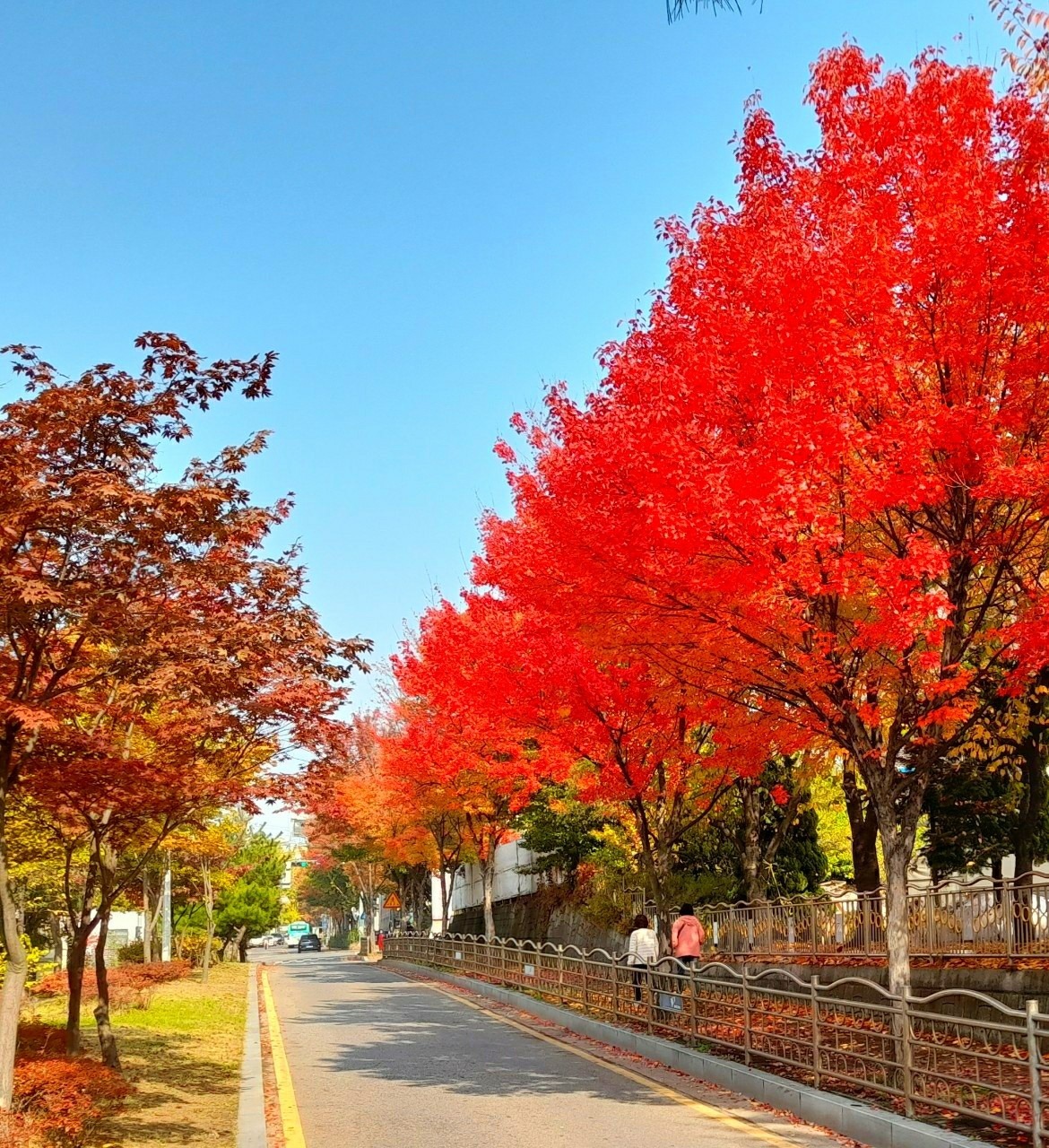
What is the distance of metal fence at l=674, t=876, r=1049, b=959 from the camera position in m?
13.9

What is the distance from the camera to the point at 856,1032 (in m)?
10.5

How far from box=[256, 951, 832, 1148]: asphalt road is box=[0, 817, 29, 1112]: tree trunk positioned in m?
2.48

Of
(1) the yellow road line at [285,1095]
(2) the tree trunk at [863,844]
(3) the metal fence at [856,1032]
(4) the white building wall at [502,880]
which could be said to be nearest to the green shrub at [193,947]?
(4) the white building wall at [502,880]

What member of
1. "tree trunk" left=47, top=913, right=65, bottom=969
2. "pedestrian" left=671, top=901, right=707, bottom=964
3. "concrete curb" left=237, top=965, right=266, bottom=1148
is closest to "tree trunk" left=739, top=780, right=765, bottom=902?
"pedestrian" left=671, top=901, right=707, bottom=964

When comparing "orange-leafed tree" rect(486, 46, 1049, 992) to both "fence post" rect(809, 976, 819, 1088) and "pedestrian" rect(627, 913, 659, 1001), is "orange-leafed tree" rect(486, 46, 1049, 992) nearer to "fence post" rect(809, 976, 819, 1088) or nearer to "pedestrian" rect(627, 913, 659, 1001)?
"fence post" rect(809, 976, 819, 1088)

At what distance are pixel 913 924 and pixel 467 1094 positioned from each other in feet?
24.8


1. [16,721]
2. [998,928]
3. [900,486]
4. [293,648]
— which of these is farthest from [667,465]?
[998,928]

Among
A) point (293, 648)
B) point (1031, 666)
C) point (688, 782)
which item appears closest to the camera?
point (1031, 666)

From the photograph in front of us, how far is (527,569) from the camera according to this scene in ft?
48.9

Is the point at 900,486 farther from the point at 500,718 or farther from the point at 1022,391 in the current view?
the point at 500,718

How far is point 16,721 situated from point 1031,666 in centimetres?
848

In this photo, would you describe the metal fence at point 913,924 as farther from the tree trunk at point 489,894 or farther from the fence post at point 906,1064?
the tree trunk at point 489,894

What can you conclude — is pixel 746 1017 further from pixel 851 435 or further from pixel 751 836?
pixel 751 836

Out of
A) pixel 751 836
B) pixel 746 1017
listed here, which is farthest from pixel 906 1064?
pixel 751 836
